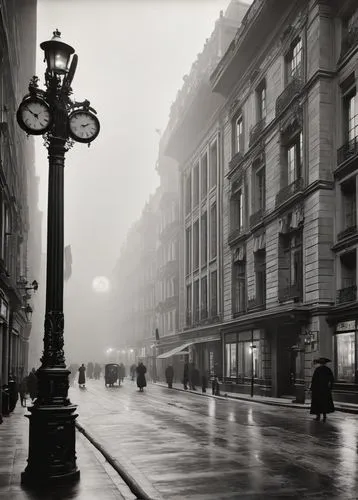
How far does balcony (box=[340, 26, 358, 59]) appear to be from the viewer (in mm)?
28750

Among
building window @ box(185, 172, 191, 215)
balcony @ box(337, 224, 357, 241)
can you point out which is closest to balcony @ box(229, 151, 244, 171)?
balcony @ box(337, 224, 357, 241)

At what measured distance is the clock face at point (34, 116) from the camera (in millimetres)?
9477

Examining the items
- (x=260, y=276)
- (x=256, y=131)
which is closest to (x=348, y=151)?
(x=256, y=131)

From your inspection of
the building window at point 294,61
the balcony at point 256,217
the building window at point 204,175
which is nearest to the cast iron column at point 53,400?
the building window at point 294,61

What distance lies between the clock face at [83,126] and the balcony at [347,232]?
19.8 meters

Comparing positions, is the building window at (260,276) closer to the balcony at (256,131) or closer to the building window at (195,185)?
the balcony at (256,131)

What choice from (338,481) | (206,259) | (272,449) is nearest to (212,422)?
(272,449)

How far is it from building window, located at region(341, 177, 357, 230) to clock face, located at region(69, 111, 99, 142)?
20.8m

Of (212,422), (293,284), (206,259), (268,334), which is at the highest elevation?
(206,259)

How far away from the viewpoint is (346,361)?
2805 cm

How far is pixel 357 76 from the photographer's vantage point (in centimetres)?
2833

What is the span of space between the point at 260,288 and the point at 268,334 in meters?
3.80

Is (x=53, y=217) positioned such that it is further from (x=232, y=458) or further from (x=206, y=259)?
(x=206, y=259)

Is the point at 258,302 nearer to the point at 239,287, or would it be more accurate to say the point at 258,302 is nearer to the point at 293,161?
the point at 239,287
